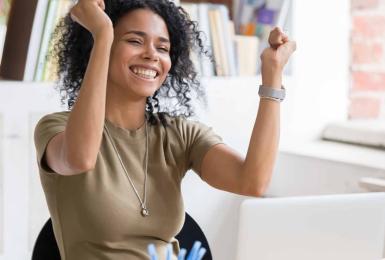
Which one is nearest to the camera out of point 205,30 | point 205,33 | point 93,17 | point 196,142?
point 93,17

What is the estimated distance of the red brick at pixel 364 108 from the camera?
9.87ft

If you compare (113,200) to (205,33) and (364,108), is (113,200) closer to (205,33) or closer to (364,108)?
(205,33)

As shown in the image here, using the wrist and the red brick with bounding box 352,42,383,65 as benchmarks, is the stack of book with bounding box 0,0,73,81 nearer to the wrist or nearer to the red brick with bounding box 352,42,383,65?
the wrist

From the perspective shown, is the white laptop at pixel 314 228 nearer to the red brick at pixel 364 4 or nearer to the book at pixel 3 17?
the book at pixel 3 17

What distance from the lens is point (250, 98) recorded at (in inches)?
108

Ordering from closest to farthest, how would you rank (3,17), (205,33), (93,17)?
(93,17) < (3,17) < (205,33)

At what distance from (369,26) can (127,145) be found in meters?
1.75

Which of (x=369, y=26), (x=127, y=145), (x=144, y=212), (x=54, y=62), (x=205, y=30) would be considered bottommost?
(x=144, y=212)

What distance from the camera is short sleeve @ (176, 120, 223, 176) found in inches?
65.1

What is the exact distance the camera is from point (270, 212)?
1285mm

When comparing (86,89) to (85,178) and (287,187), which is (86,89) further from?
(287,187)

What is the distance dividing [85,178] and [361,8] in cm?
191

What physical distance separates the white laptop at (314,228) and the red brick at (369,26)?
5.55 feet

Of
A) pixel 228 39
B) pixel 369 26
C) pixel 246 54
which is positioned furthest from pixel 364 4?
pixel 228 39
